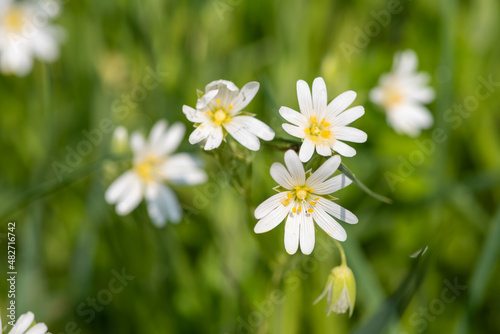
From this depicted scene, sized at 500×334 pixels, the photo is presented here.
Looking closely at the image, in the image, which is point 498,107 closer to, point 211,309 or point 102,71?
point 211,309

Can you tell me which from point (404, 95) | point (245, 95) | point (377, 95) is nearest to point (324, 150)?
point (245, 95)

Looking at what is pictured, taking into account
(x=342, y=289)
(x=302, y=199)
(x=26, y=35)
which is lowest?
(x=342, y=289)

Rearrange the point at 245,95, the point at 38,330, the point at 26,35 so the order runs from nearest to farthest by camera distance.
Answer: the point at 38,330, the point at 245,95, the point at 26,35

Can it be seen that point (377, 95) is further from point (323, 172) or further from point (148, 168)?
point (323, 172)

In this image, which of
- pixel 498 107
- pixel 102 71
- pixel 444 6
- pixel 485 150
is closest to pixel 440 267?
pixel 485 150

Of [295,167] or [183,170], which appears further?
[183,170]

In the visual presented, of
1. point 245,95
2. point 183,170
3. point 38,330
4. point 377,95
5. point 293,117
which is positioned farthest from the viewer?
point 377,95

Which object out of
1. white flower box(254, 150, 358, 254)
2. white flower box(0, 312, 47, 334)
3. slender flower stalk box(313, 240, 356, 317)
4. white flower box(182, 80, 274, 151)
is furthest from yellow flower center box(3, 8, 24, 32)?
slender flower stalk box(313, 240, 356, 317)

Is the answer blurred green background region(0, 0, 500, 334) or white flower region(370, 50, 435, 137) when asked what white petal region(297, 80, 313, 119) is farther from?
white flower region(370, 50, 435, 137)
